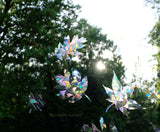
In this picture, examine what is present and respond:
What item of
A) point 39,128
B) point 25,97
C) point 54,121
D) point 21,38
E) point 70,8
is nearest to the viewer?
point 25,97

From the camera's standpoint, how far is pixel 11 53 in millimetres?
9758

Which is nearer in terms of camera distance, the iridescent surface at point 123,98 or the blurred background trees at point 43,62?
the iridescent surface at point 123,98

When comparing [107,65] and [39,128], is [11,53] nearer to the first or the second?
[107,65]

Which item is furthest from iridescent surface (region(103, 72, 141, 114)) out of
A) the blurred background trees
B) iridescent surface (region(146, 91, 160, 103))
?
the blurred background trees

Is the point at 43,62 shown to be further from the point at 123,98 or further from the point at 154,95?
the point at 123,98

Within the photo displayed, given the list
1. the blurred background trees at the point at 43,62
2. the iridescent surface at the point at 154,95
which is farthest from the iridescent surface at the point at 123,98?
the blurred background trees at the point at 43,62

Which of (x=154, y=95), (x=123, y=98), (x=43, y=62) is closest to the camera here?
(x=123, y=98)

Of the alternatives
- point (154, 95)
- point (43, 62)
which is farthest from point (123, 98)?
point (43, 62)

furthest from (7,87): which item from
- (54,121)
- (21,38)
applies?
(54,121)

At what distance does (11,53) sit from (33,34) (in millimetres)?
1620

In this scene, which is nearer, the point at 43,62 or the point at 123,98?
the point at 123,98

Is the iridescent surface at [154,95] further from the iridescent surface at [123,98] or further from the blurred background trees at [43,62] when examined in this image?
the blurred background trees at [43,62]

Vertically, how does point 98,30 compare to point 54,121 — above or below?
above

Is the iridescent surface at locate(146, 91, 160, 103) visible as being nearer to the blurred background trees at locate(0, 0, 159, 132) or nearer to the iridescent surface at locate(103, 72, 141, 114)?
the iridescent surface at locate(103, 72, 141, 114)
